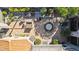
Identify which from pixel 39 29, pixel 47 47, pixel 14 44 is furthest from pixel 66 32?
pixel 14 44

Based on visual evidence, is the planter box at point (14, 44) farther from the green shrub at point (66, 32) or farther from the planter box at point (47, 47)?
the green shrub at point (66, 32)

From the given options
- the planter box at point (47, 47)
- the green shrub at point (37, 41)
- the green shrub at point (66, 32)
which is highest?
the green shrub at point (66, 32)

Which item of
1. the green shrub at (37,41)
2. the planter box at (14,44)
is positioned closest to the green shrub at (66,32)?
the green shrub at (37,41)

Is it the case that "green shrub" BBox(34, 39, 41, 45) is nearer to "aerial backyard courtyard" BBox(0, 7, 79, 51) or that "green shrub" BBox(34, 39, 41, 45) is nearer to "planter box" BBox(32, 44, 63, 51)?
"aerial backyard courtyard" BBox(0, 7, 79, 51)

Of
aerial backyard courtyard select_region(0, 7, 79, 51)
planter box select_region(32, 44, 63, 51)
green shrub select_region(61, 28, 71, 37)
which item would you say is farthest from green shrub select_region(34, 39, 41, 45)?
green shrub select_region(61, 28, 71, 37)
